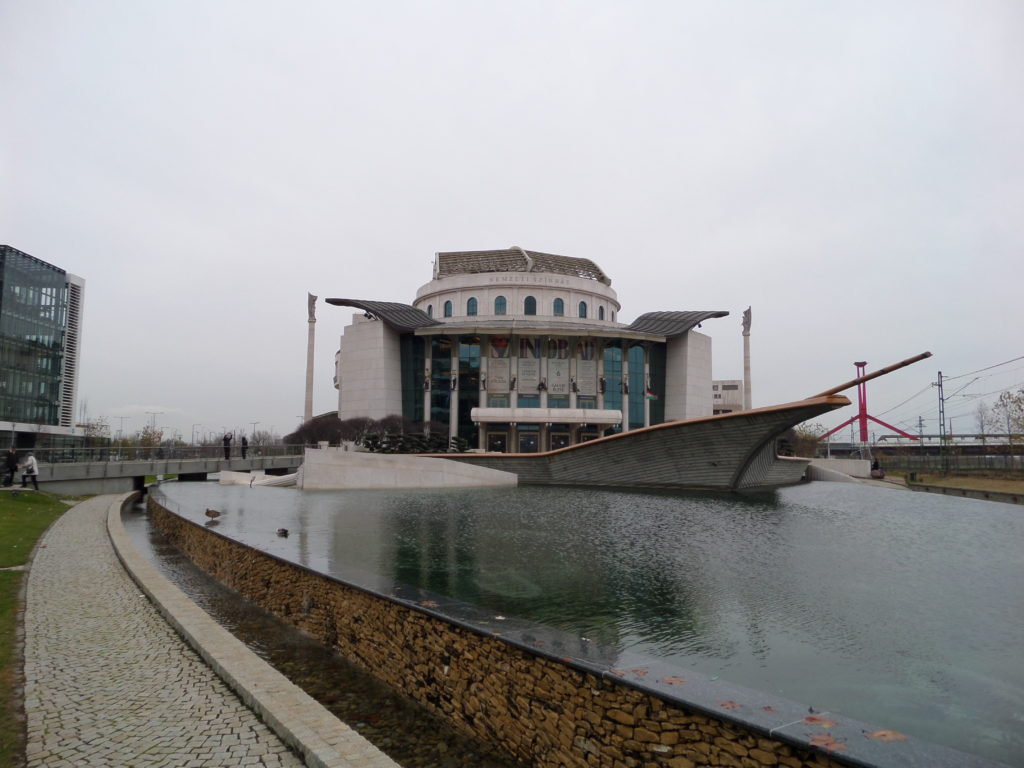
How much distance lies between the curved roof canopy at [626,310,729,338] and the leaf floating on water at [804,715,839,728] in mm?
49367

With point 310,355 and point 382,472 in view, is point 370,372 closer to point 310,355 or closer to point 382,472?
point 310,355

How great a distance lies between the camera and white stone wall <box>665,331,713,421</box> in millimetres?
53250

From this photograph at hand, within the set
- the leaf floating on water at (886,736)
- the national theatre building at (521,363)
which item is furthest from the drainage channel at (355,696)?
the national theatre building at (521,363)

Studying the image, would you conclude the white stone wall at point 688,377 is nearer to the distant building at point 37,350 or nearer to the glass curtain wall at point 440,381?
the glass curtain wall at point 440,381

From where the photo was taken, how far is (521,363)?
51125 millimetres

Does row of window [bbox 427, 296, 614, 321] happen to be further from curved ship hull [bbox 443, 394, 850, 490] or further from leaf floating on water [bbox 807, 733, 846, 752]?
leaf floating on water [bbox 807, 733, 846, 752]

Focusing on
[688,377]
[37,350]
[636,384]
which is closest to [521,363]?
[636,384]

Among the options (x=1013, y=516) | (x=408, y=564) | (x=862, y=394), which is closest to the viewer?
(x=408, y=564)

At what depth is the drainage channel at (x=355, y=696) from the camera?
4.72 m

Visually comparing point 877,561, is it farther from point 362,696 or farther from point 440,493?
point 440,493

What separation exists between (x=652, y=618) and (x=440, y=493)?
65.3ft

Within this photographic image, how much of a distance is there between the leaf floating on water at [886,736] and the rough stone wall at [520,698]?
12.6 inches

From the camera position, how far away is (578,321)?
53094 mm

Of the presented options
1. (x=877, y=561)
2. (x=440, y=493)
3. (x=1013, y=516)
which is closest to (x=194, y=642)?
(x=877, y=561)
